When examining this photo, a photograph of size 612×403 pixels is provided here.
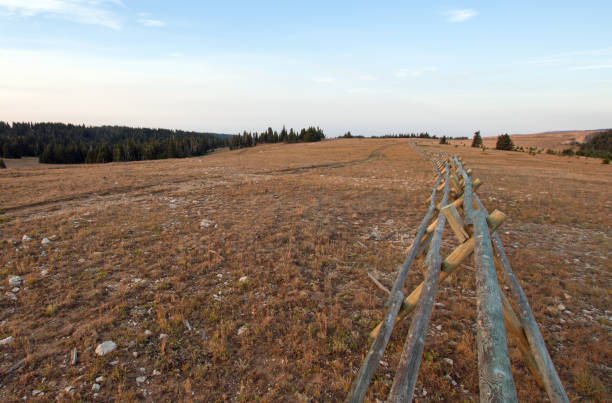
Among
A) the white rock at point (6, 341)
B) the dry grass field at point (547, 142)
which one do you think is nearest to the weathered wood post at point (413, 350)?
the white rock at point (6, 341)

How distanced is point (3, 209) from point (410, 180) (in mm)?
19547

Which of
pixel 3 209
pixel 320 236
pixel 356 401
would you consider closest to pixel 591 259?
pixel 320 236

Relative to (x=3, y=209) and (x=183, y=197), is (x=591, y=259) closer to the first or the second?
(x=183, y=197)

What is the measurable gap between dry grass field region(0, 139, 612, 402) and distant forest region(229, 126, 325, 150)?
89.1 m

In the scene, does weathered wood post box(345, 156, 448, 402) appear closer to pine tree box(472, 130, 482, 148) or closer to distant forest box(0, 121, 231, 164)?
pine tree box(472, 130, 482, 148)

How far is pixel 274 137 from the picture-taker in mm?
112812

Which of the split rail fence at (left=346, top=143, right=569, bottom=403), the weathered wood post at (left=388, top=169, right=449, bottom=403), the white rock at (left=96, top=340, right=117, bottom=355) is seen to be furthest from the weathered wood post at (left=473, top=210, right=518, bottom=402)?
the white rock at (left=96, top=340, right=117, bottom=355)

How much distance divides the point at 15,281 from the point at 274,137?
111827mm

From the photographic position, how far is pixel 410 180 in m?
17.5

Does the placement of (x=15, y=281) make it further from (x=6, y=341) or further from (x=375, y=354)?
(x=375, y=354)

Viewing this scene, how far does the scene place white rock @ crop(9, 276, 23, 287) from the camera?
493 centimetres

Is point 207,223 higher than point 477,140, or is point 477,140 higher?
point 477,140

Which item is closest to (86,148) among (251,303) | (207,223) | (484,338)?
(207,223)

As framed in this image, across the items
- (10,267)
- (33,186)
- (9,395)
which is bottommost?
(9,395)
